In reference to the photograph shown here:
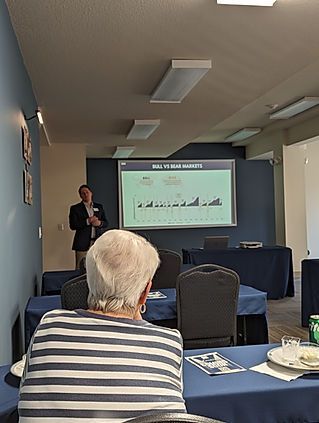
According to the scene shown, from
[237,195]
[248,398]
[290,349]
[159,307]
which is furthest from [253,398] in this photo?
[237,195]

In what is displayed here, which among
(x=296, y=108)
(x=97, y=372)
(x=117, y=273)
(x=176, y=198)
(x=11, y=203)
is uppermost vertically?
(x=296, y=108)

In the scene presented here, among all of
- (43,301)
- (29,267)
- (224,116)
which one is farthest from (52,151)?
(43,301)

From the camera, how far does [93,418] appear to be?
1127 millimetres

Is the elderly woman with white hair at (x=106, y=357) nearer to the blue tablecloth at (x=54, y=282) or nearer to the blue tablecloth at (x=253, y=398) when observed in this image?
the blue tablecloth at (x=253, y=398)

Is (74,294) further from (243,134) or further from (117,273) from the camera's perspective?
(243,134)

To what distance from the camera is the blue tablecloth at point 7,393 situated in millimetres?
1445

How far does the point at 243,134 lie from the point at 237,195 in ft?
6.61

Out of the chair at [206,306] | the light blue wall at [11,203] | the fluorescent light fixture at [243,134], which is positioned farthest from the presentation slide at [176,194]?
the chair at [206,306]

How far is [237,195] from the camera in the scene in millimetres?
10906

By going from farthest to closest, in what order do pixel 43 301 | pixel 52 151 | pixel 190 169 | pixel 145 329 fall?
pixel 190 169 < pixel 52 151 < pixel 43 301 < pixel 145 329

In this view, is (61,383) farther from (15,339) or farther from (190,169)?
(190,169)

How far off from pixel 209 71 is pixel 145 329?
3.25 meters

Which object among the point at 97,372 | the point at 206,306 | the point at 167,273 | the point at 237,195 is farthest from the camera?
the point at 237,195

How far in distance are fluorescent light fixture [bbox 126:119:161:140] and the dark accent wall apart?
322 centimetres
